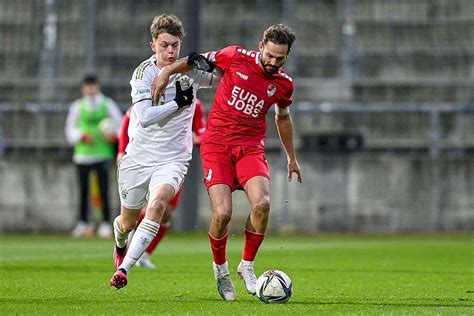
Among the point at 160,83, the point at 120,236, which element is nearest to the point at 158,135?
the point at 160,83

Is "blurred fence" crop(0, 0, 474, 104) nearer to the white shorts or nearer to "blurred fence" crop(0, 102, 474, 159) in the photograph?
"blurred fence" crop(0, 102, 474, 159)

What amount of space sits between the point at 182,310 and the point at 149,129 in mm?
2211

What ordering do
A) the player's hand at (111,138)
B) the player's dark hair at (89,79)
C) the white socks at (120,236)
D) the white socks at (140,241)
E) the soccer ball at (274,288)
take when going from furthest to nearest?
the player's hand at (111,138)
the player's dark hair at (89,79)
the white socks at (120,236)
the white socks at (140,241)
the soccer ball at (274,288)

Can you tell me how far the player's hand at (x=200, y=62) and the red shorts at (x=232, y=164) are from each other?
0.60 meters

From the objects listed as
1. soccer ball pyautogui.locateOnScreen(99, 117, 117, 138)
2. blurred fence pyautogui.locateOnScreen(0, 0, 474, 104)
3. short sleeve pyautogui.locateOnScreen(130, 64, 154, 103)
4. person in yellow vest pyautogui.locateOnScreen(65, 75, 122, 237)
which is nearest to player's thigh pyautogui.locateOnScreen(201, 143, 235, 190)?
short sleeve pyautogui.locateOnScreen(130, 64, 154, 103)

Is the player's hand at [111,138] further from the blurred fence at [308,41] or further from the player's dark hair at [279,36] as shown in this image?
the player's dark hair at [279,36]

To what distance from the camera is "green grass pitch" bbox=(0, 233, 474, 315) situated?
9.09 metres

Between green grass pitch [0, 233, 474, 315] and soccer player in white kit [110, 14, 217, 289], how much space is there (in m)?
0.69

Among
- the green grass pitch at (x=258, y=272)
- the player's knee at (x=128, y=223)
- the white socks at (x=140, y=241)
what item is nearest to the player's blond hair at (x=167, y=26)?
the white socks at (x=140, y=241)

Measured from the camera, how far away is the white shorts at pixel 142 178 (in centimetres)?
1038

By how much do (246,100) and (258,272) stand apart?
3.27 metres

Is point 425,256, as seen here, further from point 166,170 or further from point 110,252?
point 166,170

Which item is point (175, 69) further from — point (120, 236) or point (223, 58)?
point (120, 236)

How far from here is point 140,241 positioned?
388 inches
